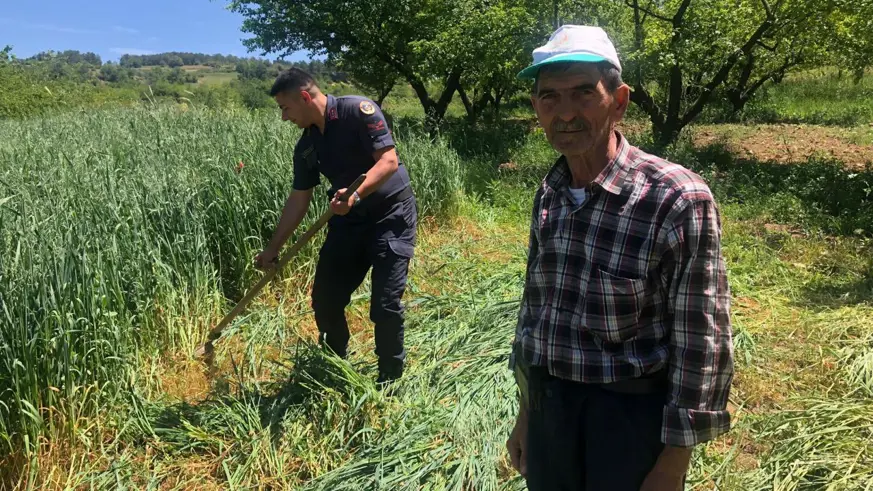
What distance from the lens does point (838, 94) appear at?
1542 centimetres

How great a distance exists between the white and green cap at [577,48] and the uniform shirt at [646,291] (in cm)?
19

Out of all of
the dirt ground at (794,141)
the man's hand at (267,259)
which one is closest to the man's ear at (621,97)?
the man's hand at (267,259)

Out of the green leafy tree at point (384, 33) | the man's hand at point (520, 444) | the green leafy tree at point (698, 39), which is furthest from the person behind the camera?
the green leafy tree at point (384, 33)

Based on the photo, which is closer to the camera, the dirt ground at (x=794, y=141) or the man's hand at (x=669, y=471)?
the man's hand at (x=669, y=471)

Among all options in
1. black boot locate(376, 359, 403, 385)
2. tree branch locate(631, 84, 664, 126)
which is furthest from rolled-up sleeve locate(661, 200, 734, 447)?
tree branch locate(631, 84, 664, 126)

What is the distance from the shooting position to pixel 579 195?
1.15 m

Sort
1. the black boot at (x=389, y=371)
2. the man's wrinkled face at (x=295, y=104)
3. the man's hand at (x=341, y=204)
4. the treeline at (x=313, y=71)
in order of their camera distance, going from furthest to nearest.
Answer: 1. the treeline at (x=313, y=71)
2. the black boot at (x=389, y=371)
3. the man's wrinkled face at (x=295, y=104)
4. the man's hand at (x=341, y=204)

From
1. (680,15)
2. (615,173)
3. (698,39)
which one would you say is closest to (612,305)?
(615,173)

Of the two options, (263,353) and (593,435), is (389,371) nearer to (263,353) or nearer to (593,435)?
(263,353)

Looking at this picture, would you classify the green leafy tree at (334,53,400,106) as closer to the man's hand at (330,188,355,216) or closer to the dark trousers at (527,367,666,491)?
the man's hand at (330,188,355,216)

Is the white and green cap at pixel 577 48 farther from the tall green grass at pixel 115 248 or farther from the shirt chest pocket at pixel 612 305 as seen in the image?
the tall green grass at pixel 115 248

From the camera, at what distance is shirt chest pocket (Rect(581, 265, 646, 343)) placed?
1.04 metres

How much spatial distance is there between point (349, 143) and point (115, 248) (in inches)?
50.5

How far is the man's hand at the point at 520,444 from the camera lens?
1.38 meters
